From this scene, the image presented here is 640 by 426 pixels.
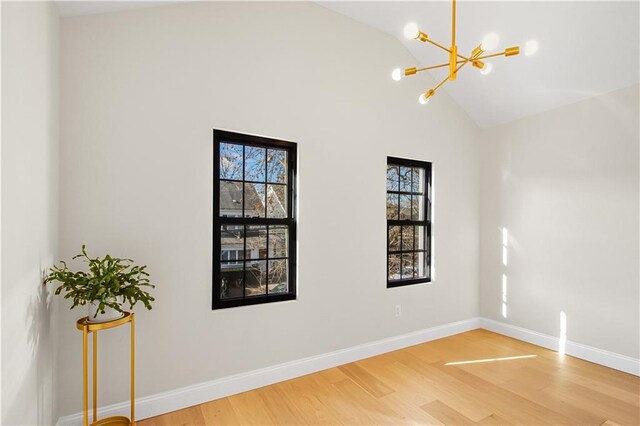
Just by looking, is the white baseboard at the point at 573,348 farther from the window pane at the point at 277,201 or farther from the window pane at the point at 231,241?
the window pane at the point at 231,241

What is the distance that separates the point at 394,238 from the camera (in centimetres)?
369

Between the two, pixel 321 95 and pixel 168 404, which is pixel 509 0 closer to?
pixel 321 95

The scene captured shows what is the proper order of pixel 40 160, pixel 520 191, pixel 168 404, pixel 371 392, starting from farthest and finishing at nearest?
pixel 520 191
pixel 371 392
pixel 168 404
pixel 40 160

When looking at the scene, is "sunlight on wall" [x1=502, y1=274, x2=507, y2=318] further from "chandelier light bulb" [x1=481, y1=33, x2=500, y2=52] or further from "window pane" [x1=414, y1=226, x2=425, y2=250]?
"chandelier light bulb" [x1=481, y1=33, x2=500, y2=52]

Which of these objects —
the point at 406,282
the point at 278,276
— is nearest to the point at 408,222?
the point at 406,282

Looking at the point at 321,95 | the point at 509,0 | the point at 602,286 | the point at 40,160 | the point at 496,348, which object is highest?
the point at 509,0

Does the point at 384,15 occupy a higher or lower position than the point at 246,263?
higher

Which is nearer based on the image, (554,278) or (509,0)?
(509,0)

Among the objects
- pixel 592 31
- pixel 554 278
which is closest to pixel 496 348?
pixel 554 278

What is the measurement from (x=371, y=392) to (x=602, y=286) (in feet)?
8.26

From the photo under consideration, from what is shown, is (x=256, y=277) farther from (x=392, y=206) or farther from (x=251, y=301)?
(x=392, y=206)

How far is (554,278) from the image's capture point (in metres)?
3.56

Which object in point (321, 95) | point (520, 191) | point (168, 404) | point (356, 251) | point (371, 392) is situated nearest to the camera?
point (168, 404)

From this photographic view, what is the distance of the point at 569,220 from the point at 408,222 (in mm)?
1638
